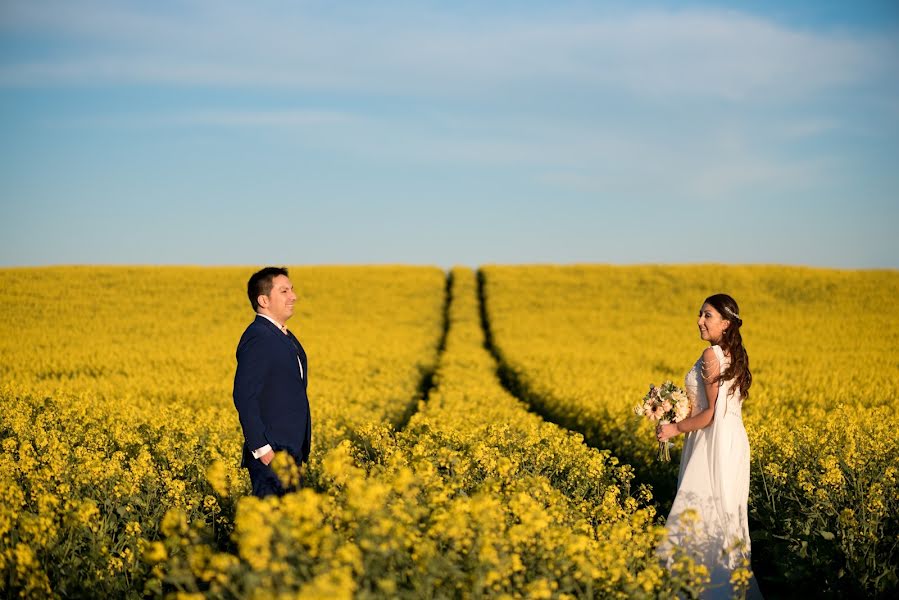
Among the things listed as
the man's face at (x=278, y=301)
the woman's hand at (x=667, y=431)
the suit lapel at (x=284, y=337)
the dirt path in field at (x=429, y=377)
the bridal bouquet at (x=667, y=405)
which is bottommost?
the dirt path in field at (x=429, y=377)

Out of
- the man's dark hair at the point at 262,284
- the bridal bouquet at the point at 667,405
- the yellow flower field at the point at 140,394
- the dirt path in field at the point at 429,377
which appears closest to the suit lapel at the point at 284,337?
the man's dark hair at the point at 262,284

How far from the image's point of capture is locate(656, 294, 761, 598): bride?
6082 mm

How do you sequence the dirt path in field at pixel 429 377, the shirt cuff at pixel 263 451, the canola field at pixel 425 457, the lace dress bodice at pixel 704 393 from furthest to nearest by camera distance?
1. the dirt path in field at pixel 429 377
2. the lace dress bodice at pixel 704 393
3. the shirt cuff at pixel 263 451
4. the canola field at pixel 425 457

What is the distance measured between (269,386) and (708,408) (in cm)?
368

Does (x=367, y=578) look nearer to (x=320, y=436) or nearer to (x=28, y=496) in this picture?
(x=28, y=496)

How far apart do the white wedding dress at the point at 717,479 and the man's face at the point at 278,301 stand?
3.45m

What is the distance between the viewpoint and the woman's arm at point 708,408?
6.14m

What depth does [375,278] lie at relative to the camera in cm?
4716

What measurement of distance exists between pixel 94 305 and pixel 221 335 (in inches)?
458

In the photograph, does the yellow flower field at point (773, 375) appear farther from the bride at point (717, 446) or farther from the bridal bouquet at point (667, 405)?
the bridal bouquet at point (667, 405)

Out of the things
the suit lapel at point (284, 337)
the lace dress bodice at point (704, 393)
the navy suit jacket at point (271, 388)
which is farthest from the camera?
the lace dress bodice at point (704, 393)

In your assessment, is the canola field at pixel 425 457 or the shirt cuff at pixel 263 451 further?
the shirt cuff at pixel 263 451

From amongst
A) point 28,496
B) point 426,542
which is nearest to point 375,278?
point 28,496

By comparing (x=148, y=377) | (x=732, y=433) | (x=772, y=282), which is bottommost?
(x=148, y=377)
